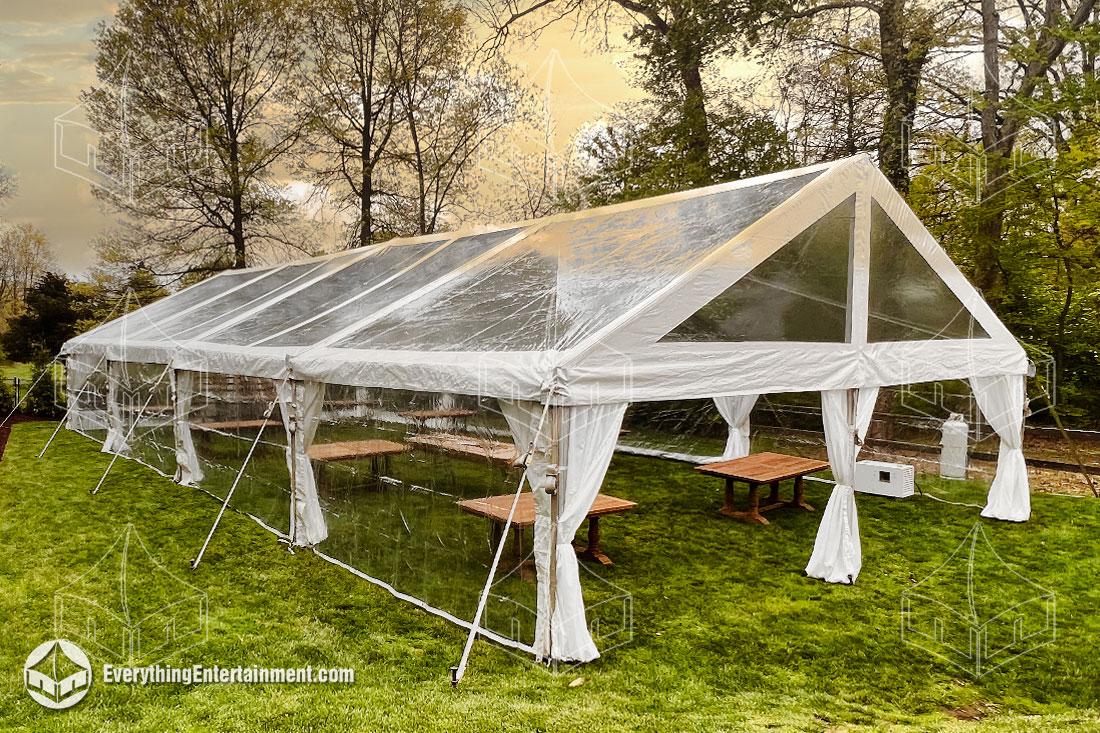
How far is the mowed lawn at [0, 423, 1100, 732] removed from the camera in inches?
136

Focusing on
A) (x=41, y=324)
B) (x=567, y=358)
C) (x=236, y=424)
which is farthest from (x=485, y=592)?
(x=41, y=324)

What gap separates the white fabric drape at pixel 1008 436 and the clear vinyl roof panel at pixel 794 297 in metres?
2.59

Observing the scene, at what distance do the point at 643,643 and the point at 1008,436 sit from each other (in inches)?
199

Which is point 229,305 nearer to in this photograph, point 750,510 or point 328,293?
point 328,293

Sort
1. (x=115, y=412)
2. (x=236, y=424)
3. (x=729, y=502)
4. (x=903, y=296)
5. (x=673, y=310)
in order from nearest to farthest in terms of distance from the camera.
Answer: (x=673, y=310), (x=903, y=296), (x=236, y=424), (x=729, y=502), (x=115, y=412)

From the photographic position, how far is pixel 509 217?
19.7m

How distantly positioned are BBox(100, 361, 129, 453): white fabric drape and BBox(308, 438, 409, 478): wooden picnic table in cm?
584

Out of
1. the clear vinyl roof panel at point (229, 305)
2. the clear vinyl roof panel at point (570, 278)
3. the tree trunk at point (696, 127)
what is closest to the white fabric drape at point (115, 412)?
the clear vinyl roof panel at point (229, 305)

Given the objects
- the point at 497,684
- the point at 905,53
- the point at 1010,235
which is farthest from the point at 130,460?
the point at 905,53

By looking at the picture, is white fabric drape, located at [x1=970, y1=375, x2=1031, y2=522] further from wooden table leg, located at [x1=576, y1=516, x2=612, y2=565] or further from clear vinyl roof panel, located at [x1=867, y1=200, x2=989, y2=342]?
wooden table leg, located at [x1=576, y1=516, x2=612, y2=565]

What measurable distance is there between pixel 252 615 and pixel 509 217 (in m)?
16.0

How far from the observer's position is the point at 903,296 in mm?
6227

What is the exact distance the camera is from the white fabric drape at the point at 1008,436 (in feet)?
23.9

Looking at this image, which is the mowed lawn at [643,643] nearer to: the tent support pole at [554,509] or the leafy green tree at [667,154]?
the tent support pole at [554,509]
